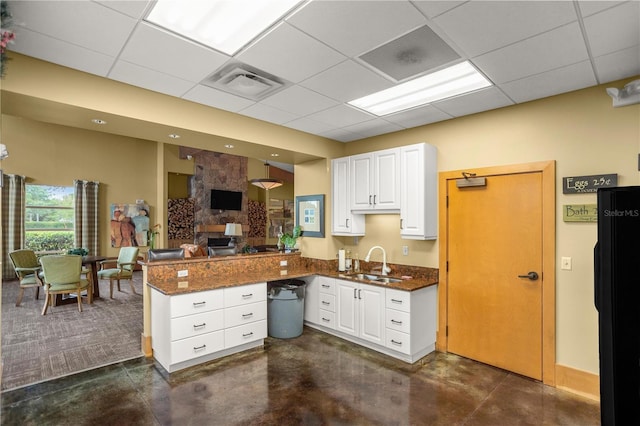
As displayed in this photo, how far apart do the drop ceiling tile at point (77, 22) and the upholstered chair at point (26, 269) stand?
5.14m

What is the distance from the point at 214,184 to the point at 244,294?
23.1 feet

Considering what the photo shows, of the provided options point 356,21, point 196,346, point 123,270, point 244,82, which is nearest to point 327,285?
point 196,346

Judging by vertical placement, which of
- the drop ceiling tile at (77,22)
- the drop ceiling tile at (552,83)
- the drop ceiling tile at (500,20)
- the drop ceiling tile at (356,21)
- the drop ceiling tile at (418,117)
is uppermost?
the drop ceiling tile at (77,22)

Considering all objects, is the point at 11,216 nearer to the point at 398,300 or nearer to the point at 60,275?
the point at 60,275

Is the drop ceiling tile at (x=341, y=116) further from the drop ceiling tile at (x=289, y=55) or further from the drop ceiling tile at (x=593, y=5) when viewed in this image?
the drop ceiling tile at (x=593, y=5)

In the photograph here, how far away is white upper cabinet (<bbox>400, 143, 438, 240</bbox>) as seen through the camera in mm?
3602

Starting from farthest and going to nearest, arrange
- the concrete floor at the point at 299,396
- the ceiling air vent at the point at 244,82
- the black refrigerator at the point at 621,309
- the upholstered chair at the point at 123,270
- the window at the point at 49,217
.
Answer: the window at the point at 49,217 → the upholstered chair at the point at 123,270 → the ceiling air vent at the point at 244,82 → the concrete floor at the point at 299,396 → the black refrigerator at the point at 621,309

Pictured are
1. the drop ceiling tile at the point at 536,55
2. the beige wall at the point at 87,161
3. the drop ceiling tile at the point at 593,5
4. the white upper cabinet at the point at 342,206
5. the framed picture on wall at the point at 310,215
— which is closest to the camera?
the drop ceiling tile at the point at 593,5

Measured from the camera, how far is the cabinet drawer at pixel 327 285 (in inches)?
164

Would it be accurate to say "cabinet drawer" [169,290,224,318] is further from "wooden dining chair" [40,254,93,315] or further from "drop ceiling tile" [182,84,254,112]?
"wooden dining chair" [40,254,93,315]

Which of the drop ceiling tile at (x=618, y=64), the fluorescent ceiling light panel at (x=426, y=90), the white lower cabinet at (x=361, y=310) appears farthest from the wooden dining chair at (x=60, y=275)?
the drop ceiling tile at (x=618, y=64)

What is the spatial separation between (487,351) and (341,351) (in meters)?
1.55

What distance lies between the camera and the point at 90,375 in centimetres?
307

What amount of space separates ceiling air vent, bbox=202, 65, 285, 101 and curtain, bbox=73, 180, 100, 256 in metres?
7.57
